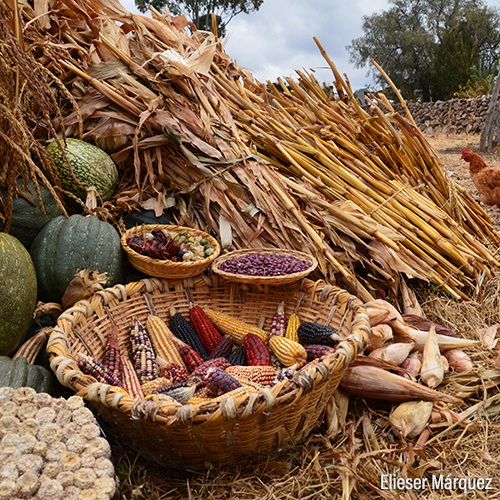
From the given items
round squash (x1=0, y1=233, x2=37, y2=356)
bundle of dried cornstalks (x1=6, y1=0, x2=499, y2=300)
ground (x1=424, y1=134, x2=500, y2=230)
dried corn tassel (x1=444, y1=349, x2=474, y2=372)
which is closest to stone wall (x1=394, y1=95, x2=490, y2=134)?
ground (x1=424, y1=134, x2=500, y2=230)

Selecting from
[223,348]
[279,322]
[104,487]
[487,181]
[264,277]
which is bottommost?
[223,348]

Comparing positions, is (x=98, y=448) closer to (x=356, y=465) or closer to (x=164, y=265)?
(x=356, y=465)

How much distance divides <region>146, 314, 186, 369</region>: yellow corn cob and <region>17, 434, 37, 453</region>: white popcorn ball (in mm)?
1150

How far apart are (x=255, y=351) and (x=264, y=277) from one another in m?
0.42

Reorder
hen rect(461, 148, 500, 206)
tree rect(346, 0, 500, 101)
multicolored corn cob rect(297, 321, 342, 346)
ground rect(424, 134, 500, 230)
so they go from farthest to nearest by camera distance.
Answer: tree rect(346, 0, 500, 101), ground rect(424, 134, 500, 230), hen rect(461, 148, 500, 206), multicolored corn cob rect(297, 321, 342, 346)

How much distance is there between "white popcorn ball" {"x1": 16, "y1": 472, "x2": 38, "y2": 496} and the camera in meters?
1.09

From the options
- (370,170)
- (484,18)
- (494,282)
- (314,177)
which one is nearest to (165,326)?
(314,177)

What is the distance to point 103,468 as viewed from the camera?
1.19 meters

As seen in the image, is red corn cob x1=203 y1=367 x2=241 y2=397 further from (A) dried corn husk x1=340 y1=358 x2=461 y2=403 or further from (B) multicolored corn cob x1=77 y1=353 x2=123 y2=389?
(A) dried corn husk x1=340 y1=358 x2=461 y2=403

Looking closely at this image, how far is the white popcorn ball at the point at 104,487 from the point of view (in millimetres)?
1129

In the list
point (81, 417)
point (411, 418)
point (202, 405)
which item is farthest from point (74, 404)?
point (411, 418)

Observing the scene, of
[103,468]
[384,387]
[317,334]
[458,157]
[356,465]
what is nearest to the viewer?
[103,468]

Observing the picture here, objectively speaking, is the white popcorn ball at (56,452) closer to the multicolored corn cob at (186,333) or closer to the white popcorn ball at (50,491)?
the white popcorn ball at (50,491)

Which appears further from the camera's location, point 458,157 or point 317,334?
point 458,157
